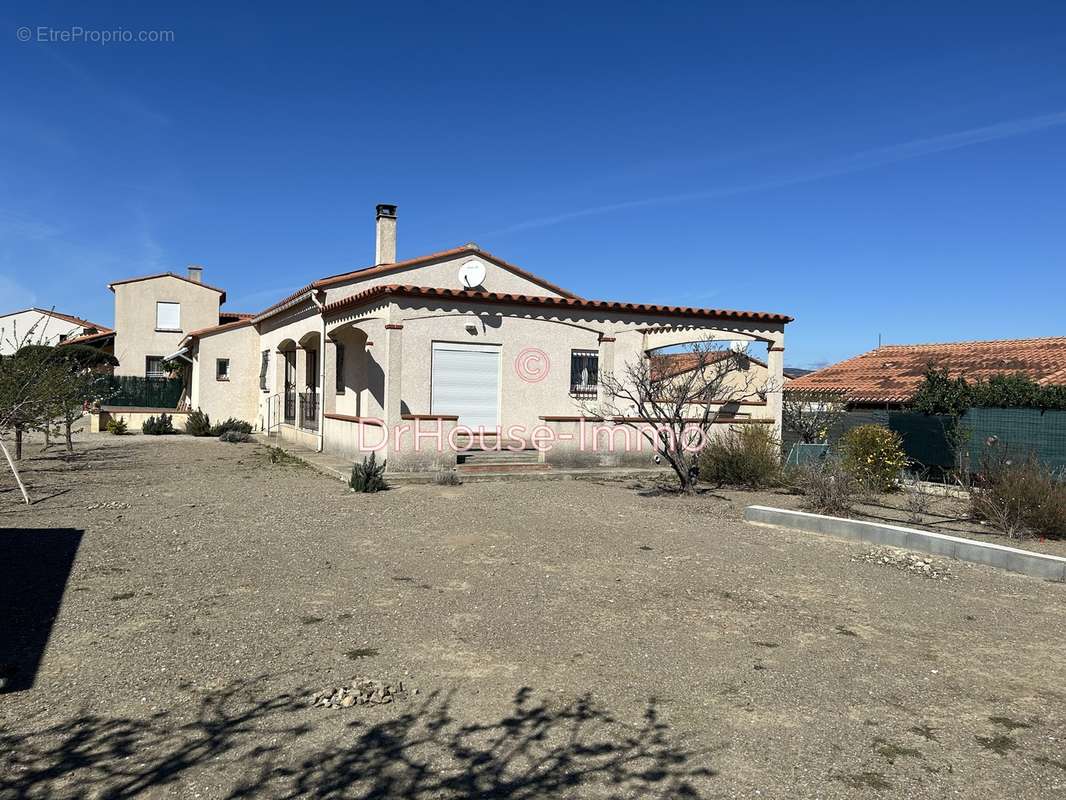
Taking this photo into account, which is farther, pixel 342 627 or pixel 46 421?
pixel 46 421

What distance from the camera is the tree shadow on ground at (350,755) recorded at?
11.2 ft

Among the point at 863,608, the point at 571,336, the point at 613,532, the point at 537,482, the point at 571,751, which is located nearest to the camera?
the point at 571,751

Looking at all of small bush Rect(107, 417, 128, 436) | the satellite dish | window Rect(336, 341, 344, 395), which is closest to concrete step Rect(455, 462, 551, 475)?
the satellite dish

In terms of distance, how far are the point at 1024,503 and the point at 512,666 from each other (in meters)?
7.70

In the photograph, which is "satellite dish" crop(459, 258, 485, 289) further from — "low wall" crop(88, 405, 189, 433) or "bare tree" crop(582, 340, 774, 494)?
"low wall" crop(88, 405, 189, 433)

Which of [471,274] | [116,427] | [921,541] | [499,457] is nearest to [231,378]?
[116,427]

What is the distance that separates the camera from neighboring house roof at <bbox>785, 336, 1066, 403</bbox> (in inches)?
742

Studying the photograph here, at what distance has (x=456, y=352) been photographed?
15625 mm

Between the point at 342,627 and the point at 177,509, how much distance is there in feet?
18.6

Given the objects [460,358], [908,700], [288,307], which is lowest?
[908,700]

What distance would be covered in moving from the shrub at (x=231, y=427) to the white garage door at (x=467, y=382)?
1013 cm

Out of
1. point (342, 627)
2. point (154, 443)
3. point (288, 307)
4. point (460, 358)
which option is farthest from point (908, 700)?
point (154, 443)

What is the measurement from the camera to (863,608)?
638cm

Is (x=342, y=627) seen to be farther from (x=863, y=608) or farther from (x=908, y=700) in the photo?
(x=863, y=608)
